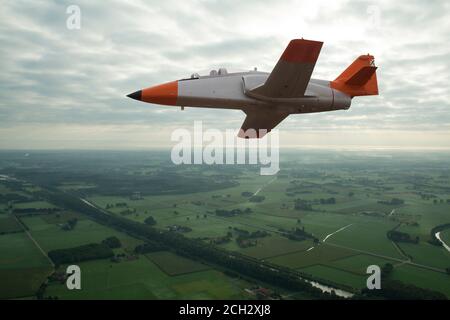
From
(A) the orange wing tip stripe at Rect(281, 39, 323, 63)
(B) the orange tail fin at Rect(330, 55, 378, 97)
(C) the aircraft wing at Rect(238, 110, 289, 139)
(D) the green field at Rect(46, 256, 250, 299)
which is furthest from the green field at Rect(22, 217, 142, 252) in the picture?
(A) the orange wing tip stripe at Rect(281, 39, 323, 63)

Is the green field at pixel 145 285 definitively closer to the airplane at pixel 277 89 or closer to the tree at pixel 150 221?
the tree at pixel 150 221

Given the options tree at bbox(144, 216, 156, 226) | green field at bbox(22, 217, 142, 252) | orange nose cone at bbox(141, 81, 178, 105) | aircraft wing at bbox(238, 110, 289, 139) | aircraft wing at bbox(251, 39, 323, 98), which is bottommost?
green field at bbox(22, 217, 142, 252)

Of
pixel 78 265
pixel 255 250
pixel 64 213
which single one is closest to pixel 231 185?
pixel 64 213

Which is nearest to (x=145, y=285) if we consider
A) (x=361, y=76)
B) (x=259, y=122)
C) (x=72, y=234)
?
(x=72, y=234)

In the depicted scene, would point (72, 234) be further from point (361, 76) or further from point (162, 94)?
point (361, 76)

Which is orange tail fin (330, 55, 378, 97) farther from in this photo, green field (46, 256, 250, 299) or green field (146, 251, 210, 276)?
green field (146, 251, 210, 276)
